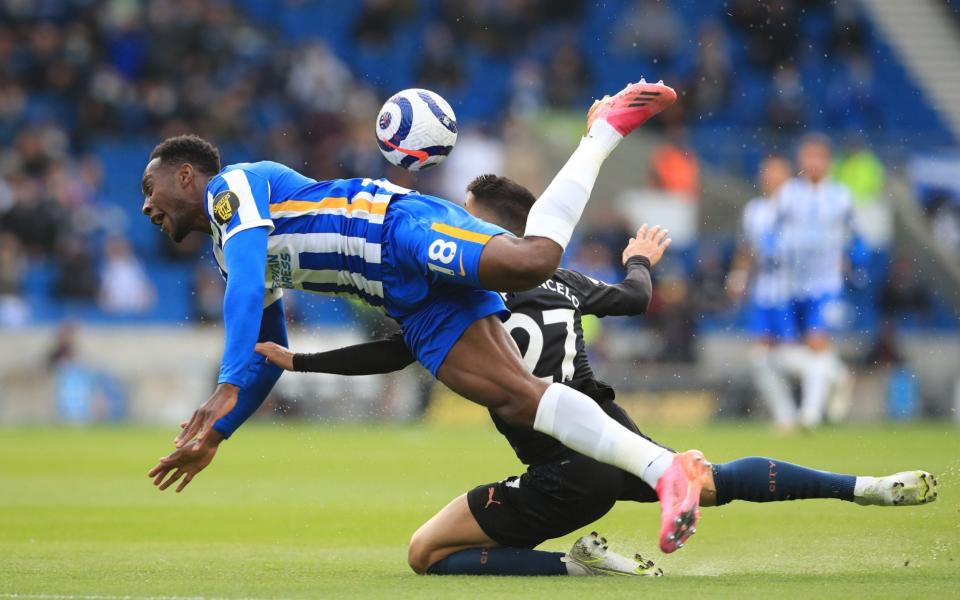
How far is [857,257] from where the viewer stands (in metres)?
16.7

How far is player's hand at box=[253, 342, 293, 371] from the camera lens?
7.14 m

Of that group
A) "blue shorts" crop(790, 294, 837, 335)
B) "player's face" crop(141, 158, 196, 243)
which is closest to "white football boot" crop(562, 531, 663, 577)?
"player's face" crop(141, 158, 196, 243)


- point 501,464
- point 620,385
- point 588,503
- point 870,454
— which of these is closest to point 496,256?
point 588,503

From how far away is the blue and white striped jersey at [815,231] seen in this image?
53.7ft

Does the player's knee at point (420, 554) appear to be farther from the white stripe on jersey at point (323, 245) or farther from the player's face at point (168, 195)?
the player's face at point (168, 195)

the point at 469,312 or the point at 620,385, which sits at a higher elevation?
the point at 469,312

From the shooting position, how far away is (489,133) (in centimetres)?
2444

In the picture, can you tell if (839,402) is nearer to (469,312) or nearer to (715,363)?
(715,363)

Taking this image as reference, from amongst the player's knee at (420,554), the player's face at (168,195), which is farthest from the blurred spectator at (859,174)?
the player's face at (168,195)

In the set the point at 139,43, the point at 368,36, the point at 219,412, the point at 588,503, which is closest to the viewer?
the point at 219,412

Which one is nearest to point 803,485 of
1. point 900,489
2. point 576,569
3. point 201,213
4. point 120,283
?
point 900,489

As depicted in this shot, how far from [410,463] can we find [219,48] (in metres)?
12.8

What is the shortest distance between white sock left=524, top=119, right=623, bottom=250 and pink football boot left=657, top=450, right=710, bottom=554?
3.48ft

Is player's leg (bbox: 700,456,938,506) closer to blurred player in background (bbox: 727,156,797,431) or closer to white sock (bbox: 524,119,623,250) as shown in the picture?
white sock (bbox: 524,119,623,250)
